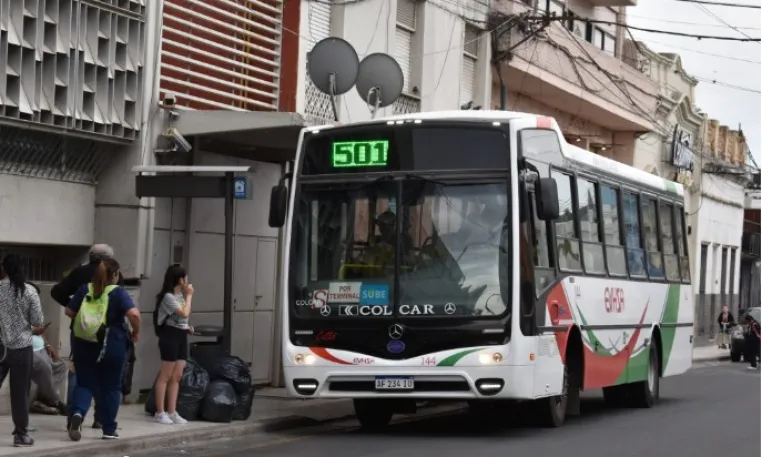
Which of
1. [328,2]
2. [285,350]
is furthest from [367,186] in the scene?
[328,2]

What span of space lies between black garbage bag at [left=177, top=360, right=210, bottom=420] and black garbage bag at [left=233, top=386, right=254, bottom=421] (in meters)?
0.39

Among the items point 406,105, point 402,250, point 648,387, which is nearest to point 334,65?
point 402,250

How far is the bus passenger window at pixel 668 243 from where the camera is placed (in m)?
21.1

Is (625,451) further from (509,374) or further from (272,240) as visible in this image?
(272,240)

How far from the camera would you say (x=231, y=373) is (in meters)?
16.0

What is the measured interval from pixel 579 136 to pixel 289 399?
61.5 feet

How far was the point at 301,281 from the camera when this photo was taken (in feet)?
50.0

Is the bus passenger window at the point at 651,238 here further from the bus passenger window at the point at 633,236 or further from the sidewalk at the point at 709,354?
the sidewalk at the point at 709,354

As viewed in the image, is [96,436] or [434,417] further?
[434,417]

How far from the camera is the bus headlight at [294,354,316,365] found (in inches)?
592

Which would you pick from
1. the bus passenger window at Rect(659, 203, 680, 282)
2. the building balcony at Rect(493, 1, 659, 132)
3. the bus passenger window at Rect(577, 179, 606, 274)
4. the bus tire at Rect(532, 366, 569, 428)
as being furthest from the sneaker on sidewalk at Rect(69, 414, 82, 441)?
the building balcony at Rect(493, 1, 659, 132)

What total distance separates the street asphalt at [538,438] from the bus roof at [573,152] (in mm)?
3087

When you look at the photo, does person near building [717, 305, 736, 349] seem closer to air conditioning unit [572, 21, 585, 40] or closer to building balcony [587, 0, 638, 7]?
building balcony [587, 0, 638, 7]

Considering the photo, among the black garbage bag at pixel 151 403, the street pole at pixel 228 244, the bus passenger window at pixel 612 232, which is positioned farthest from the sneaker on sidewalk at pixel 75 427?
the bus passenger window at pixel 612 232
